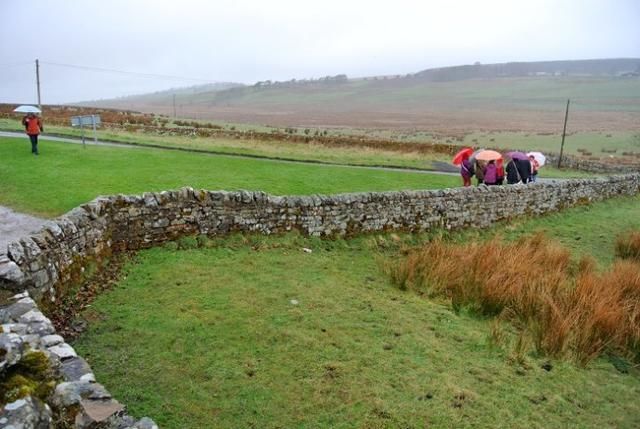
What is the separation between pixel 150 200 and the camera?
9469mm

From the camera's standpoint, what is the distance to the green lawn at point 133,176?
12672 mm

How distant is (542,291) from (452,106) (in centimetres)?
13461

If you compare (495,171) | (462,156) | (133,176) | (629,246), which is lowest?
(629,246)

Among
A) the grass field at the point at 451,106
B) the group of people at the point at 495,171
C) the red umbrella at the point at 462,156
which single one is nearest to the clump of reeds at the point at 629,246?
the group of people at the point at 495,171

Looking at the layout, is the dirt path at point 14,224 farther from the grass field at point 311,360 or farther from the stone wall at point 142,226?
the grass field at point 311,360

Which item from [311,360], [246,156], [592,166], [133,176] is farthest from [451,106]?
[311,360]

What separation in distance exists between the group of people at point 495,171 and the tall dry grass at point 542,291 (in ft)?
15.8

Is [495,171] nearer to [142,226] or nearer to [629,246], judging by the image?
[629,246]

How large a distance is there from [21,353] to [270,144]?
99.8 ft

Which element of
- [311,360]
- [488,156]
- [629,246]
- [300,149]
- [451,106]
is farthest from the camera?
[451,106]

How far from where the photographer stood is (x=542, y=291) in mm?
8312

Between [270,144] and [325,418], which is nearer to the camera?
[325,418]

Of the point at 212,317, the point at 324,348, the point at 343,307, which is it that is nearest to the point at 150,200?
the point at 212,317

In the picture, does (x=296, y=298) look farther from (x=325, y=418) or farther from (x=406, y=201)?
(x=406, y=201)
